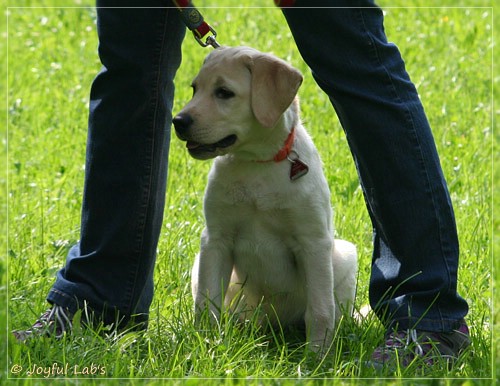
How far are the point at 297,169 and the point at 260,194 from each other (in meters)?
0.17

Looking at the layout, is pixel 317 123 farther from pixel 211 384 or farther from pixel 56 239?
pixel 211 384

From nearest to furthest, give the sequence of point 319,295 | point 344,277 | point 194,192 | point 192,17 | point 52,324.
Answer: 1. point 192,17
2. point 319,295
3. point 52,324
4. point 344,277
5. point 194,192

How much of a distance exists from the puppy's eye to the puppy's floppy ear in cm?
9

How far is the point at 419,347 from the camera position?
349cm

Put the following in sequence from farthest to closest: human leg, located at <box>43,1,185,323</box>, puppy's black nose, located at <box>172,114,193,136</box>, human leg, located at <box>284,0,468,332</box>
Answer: human leg, located at <box>43,1,185,323</box> → puppy's black nose, located at <box>172,114,193,136</box> → human leg, located at <box>284,0,468,332</box>

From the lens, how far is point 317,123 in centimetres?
624

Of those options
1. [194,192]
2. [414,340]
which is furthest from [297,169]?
[194,192]

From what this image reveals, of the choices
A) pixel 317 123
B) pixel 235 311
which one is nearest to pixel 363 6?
pixel 235 311

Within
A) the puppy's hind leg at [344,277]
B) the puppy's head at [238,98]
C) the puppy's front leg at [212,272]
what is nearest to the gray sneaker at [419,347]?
the puppy's hind leg at [344,277]

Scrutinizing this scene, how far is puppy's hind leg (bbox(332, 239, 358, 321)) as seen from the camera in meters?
4.00

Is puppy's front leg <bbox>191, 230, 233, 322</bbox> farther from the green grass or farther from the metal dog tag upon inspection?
the metal dog tag

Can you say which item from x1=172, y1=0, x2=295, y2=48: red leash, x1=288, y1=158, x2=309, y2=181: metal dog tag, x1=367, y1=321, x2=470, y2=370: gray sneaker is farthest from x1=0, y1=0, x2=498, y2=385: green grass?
x1=172, y1=0, x2=295, y2=48: red leash

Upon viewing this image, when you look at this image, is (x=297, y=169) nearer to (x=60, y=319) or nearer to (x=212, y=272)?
(x=212, y=272)

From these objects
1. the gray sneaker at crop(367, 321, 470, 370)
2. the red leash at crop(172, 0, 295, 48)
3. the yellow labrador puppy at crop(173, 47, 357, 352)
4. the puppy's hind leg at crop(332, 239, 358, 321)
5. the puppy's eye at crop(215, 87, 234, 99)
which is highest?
the red leash at crop(172, 0, 295, 48)
